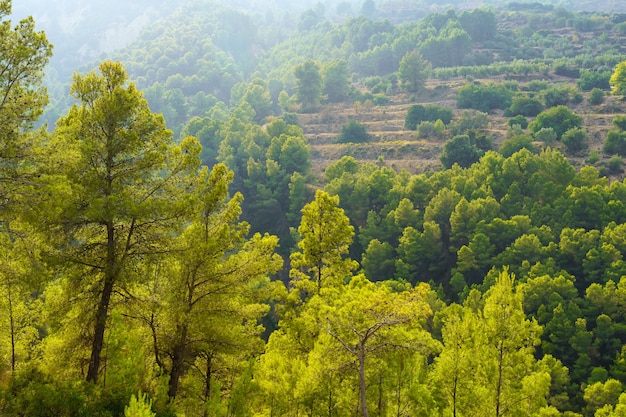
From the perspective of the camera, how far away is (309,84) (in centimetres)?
11794

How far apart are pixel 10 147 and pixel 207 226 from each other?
22.4ft

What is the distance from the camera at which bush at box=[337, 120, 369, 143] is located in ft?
320

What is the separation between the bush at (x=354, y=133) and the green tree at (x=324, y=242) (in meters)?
74.7

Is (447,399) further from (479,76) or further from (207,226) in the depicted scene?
(479,76)

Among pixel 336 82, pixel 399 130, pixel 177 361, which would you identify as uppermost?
pixel 177 361

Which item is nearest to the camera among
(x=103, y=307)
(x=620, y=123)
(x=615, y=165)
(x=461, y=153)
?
(x=103, y=307)

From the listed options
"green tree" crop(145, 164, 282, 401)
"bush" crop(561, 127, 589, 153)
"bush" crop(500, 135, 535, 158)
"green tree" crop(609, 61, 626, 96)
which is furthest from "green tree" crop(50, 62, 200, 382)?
"green tree" crop(609, 61, 626, 96)

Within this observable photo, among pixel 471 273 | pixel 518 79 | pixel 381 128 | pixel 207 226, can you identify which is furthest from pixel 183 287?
pixel 518 79

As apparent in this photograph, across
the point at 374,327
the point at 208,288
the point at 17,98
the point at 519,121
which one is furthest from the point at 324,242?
the point at 519,121

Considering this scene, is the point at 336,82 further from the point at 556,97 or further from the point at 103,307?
the point at 103,307

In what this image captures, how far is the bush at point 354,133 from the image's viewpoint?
97.5m

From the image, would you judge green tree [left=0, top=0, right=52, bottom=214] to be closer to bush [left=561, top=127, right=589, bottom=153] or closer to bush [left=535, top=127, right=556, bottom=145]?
bush [left=535, top=127, right=556, bottom=145]

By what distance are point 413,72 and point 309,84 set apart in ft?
81.6

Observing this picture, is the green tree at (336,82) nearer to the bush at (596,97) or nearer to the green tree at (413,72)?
the green tree at (413,72)
